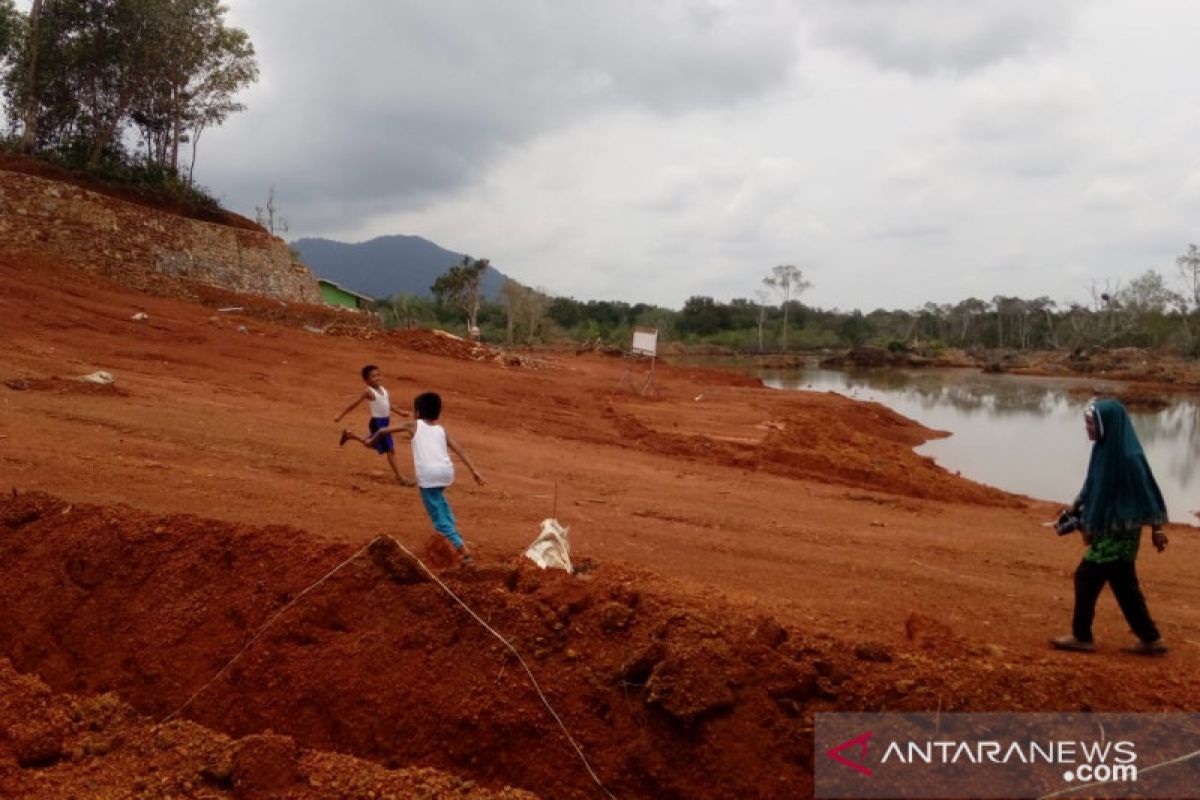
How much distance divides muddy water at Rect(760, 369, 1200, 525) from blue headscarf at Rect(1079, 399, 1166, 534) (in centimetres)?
1077

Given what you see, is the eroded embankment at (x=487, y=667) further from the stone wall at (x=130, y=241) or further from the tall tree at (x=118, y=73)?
A: the tall tree at (x=118, y=73)

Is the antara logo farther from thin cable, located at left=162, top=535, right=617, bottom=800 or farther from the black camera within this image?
the black camera

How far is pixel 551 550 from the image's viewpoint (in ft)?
17.6

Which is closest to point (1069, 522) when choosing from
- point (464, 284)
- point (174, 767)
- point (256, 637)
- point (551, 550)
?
point (551, 550)

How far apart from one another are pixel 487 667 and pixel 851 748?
1.71m

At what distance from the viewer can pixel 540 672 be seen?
3852 mm

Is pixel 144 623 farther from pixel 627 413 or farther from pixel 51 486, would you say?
pixel 627 413

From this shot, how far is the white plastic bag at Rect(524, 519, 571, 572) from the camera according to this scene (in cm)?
530

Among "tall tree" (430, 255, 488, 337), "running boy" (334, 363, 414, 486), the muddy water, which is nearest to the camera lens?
"running boy" (334, 363, 414, 486)

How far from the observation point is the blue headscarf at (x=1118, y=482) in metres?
4.59

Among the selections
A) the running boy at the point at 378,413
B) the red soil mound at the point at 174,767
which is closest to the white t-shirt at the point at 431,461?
the red soil mound at the point at 174,767

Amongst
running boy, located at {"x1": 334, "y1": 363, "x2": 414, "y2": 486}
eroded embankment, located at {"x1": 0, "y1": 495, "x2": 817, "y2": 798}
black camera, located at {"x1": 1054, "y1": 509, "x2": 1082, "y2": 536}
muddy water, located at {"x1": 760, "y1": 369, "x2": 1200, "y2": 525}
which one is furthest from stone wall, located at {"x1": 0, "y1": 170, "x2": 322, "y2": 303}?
black camera, located at {"x1": 1054, "y1": 509, "x2": 1082, "y2": 536}

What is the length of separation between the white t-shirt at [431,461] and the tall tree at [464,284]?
43.4 m

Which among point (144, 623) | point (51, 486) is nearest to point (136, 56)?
point (51, 486)
